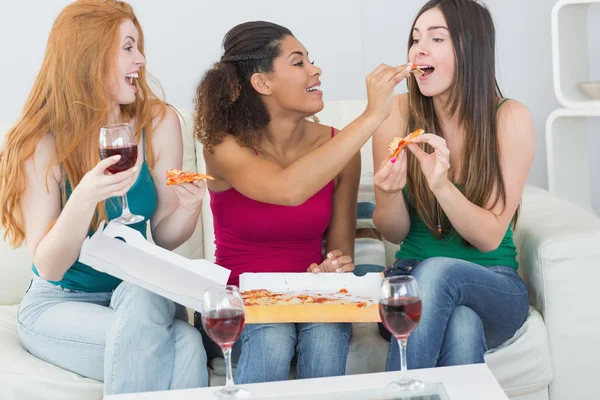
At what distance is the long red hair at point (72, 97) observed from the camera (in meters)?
2.03

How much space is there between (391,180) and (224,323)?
0.81m

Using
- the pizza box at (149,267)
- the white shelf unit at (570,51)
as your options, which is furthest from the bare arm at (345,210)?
the white shelf unit at (570,51)

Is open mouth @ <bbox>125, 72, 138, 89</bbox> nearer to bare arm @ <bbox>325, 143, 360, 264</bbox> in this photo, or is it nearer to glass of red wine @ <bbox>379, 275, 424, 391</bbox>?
bare arm @ <bbox>325, 143, 360, 264</bbox>

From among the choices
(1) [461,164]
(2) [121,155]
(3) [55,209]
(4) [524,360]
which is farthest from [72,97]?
(4) [524,360]

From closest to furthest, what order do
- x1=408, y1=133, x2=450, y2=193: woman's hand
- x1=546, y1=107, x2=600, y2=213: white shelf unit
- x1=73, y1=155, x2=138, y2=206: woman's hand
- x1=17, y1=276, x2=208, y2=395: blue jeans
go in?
1. x1=73, y1=155, x2=138, y2=206: woman's hand
2. x1=17, y1=276, x2=208, y2=395: blue jeans
3. x1=408, y1=133, x2=450, y2=193: woman's hand
4. x1=546, y1=107, x2=600, y2=213: white shelf unit

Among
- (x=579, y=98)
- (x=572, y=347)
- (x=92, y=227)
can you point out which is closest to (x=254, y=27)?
(x=92, y=227)

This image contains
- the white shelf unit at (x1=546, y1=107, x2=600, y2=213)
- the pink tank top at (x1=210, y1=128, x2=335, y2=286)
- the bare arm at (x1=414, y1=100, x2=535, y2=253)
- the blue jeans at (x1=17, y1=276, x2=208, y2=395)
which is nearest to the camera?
the blue jeans at (x1=17, y1=276, x2=208, y2=395)

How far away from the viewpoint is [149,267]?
1841 millimetres

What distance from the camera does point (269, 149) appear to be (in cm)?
238

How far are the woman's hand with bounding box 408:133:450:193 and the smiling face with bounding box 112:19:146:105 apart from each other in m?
0.71

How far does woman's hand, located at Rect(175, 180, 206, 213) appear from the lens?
78.2 inches

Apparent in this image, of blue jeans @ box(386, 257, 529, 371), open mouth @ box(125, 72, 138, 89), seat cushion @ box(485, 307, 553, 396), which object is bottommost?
seat cushion @ box(485, 307, 553, 396)

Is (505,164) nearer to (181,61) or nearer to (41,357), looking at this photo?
(41,357)

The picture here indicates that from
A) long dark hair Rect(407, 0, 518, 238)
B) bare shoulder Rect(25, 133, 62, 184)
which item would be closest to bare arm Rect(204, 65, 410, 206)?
long dark hair Rect(407, 0, 518, 238)
